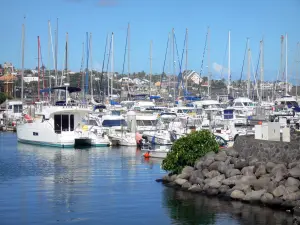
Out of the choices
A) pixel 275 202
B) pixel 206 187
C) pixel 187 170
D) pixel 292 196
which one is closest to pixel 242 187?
pixel 206 187

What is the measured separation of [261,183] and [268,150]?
8.09 ft

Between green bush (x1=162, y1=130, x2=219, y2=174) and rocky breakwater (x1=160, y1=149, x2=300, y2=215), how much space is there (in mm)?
577

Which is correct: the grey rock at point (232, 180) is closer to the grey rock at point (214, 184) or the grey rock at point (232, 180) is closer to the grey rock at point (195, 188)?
the grey rock at point (214, 184)

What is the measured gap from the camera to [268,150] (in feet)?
90.1

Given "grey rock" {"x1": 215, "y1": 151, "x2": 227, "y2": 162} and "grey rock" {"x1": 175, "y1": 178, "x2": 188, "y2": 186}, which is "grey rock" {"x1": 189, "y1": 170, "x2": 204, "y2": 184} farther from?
"grey rock" {"x1": 215, "y1": 151, "x2": 227, "y2": 162}

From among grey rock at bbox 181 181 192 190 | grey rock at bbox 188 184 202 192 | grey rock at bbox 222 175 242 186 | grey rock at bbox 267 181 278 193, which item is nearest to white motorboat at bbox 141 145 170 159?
grey rock at bbox 181 181 192 190

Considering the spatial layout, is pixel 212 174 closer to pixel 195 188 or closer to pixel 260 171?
pixel 195 188

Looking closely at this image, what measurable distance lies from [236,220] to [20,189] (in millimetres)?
11645

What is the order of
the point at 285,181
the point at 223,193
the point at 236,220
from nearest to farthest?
the point at 236,220 < the point at 285,181 < the point at 223,193

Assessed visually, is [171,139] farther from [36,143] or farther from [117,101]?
[117,101]

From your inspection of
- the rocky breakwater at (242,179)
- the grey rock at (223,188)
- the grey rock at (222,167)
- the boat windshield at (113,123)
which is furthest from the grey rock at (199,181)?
the boat windshield at (113,123)

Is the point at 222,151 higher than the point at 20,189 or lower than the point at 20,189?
higher

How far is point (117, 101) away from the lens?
81500 mm

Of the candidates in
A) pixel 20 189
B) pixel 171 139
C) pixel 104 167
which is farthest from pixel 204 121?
pixel 20 189
